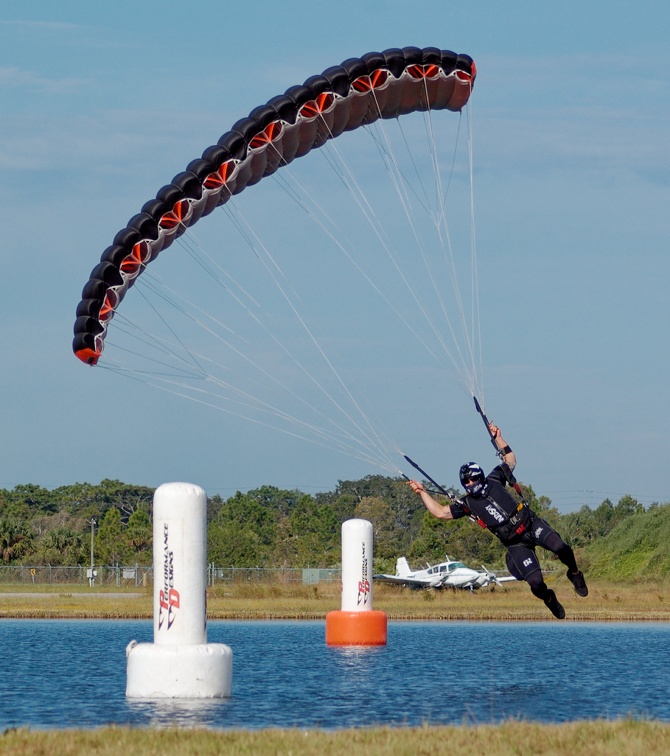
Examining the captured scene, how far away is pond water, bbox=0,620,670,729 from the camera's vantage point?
A: 20.0 meters

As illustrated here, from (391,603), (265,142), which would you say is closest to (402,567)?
(391,603)

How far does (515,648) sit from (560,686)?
10326 millimetres

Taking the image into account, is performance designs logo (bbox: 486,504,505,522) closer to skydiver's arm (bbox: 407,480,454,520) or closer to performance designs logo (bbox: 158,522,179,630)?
skydiver's arm (bbox: 407,480,454,520)

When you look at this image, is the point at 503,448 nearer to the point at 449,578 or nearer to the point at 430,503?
the point at 430,503

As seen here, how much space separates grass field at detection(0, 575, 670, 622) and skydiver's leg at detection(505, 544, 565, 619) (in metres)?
29.1

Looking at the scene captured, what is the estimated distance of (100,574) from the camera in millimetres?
82125

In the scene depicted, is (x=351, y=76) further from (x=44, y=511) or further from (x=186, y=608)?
(x=44, y=511)

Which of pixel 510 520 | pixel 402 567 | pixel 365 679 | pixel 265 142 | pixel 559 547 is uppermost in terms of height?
pixel 265 142

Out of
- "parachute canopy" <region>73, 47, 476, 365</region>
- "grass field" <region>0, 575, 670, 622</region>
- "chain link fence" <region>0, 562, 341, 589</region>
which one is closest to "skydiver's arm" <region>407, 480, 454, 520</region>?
"parachute canopy" <region>73, 47, 476, 365</region>

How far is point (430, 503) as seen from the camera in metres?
19.5

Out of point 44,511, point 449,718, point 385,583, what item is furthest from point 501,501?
point 44,511

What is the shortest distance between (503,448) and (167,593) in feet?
18.8

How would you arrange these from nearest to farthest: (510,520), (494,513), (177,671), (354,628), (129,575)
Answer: (177,671), (494,513), (510,520), (354,628), (129,575)

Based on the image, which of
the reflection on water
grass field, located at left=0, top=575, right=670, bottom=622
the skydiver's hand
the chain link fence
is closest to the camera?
the reflection on water
